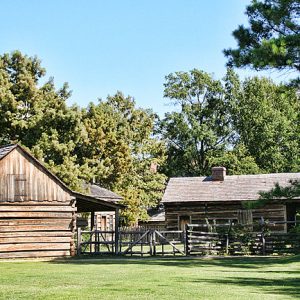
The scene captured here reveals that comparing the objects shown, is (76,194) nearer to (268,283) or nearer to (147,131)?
(268,283)

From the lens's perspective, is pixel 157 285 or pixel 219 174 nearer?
pixel 157 285

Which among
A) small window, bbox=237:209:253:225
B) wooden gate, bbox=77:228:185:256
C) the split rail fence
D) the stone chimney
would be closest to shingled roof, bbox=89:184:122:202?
wooden gate, bbox=77:228:185:256

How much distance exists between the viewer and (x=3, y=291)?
1243cm

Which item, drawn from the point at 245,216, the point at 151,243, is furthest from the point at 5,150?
the point at 245,216

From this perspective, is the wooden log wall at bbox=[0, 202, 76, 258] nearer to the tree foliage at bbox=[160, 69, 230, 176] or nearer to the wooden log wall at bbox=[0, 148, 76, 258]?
the wooden log wall at bbox=[0, 148, 76, 258]

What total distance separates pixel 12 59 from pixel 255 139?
30.9 meters

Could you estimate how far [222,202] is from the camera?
41062 millimetres

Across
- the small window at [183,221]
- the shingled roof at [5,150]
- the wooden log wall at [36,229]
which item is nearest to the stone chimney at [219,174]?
the small window at [183,221]

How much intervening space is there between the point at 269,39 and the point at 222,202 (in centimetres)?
2373

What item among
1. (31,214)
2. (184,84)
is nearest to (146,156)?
(184,84)

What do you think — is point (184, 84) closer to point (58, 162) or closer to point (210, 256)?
point (58, 162)

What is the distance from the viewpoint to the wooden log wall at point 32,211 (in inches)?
1053

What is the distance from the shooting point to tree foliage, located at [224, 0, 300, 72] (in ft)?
58.7

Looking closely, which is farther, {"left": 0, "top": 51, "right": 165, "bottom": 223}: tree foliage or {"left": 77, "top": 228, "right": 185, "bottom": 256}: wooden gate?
{"left": 0, "top": 51, "right": 165, "bottom": 223}: tree foliage
